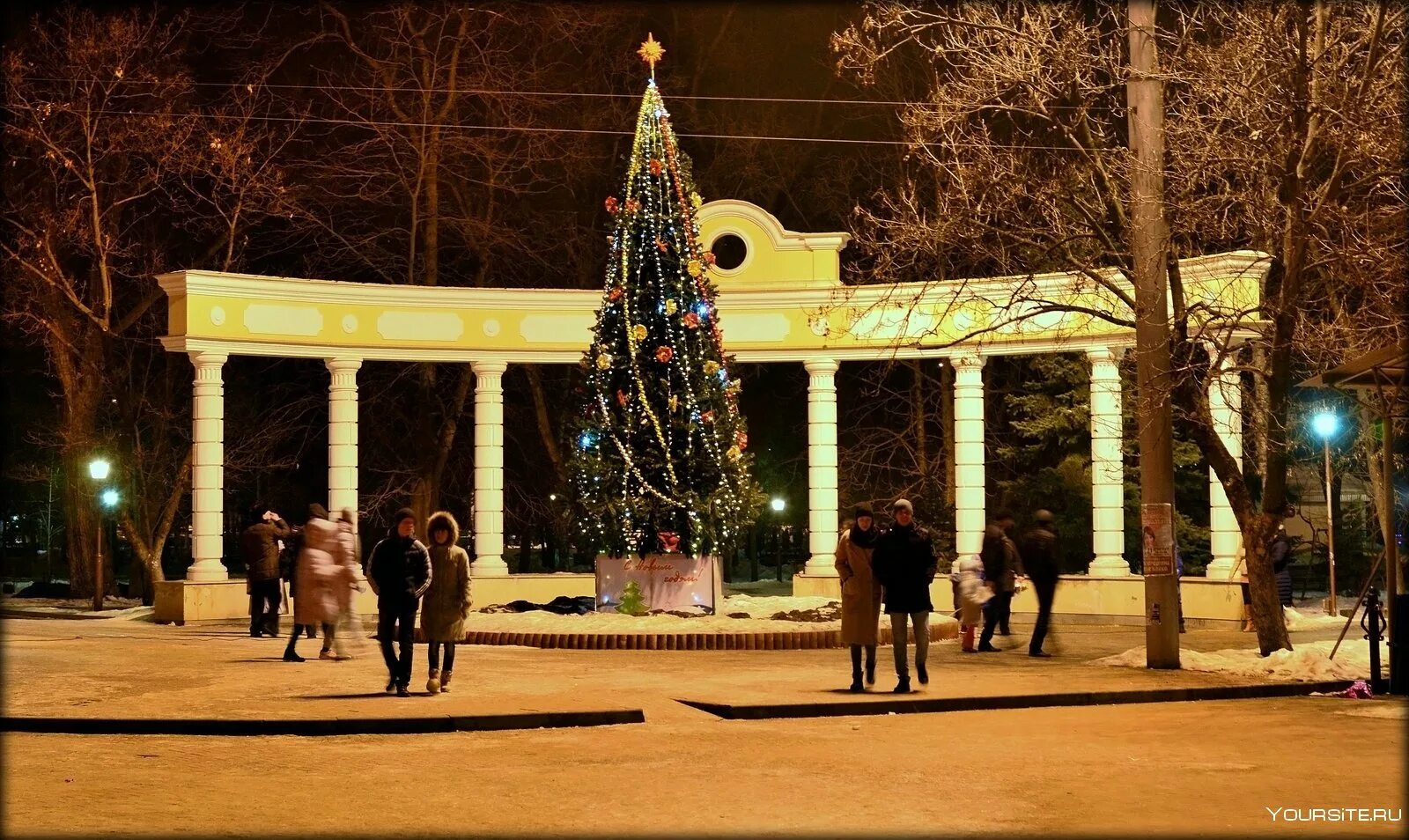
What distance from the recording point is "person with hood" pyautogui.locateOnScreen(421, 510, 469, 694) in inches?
644

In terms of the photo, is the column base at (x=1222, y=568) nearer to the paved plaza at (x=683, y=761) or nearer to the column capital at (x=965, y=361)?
the column capital at (x=965, y=361)

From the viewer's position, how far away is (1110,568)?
29.0 metres

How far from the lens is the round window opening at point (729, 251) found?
31719 mm

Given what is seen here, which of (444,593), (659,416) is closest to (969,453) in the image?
(659,416)

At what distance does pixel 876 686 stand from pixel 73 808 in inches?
343

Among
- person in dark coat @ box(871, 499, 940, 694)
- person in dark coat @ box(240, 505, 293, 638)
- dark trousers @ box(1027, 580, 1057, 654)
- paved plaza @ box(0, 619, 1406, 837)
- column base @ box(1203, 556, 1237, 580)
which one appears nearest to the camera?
paved plaza @ box(0, 619, 1406, 837)

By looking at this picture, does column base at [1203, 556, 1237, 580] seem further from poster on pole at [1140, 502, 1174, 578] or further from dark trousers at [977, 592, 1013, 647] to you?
poster on pole at [1140, 502, 1174, 578]

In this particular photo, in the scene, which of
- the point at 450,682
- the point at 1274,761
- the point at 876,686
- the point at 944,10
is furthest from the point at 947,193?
the point at 1274,761

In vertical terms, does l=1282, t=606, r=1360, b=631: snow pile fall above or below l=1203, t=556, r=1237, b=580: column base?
below

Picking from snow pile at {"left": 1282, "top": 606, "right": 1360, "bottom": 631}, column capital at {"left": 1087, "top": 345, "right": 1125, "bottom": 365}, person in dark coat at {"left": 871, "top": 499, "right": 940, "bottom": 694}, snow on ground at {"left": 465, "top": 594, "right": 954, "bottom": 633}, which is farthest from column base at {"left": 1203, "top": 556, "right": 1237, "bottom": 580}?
person in dark coat at {"left": 871, "top": 499, "right": 940, "bottom": 694}

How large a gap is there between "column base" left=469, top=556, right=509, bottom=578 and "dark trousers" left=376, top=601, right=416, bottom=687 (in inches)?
558

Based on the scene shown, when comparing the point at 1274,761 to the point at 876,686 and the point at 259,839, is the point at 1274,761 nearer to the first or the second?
the point at 876,686

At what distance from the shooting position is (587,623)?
23203 mm

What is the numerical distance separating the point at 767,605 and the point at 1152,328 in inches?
336
